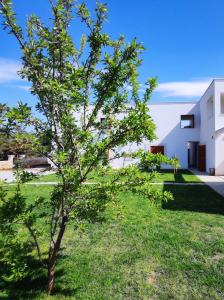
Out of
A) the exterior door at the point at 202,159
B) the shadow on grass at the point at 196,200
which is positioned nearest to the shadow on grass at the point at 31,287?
the shadow on grass at the point at 196,200

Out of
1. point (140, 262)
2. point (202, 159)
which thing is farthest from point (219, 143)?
point (140, 262)

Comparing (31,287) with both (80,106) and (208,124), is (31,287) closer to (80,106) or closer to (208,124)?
(80,106)

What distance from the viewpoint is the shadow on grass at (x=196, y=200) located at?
1132 centimetres

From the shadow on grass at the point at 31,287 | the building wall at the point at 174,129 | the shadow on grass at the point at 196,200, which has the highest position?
the building wall at the point at 174,129

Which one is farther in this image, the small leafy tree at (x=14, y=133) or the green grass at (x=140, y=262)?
the green grass at (x=140, y=262)

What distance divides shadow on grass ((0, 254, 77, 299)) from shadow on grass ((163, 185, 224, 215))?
20.8 feet

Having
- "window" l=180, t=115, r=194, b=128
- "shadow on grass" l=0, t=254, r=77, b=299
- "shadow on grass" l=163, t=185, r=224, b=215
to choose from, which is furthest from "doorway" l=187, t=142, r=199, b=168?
"shadow on grass" l=0, t=254, r=77, b=299

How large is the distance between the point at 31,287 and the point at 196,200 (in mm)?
8987

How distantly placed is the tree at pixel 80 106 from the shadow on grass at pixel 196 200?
22.3 feet

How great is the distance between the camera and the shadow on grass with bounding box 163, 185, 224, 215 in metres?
11.3

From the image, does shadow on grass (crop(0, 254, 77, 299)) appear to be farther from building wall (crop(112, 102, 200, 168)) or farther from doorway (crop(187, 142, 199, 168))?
doorway (crop(187, 142, 199, 168))

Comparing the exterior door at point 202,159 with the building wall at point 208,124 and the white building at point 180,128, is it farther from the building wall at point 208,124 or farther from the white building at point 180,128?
the building wall at point 208,124

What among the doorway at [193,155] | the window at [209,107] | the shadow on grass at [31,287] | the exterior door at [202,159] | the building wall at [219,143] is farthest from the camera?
the doorway at [193,155]

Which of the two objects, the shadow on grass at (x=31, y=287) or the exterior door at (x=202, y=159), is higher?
the exterior door at (x=202, y=159)
